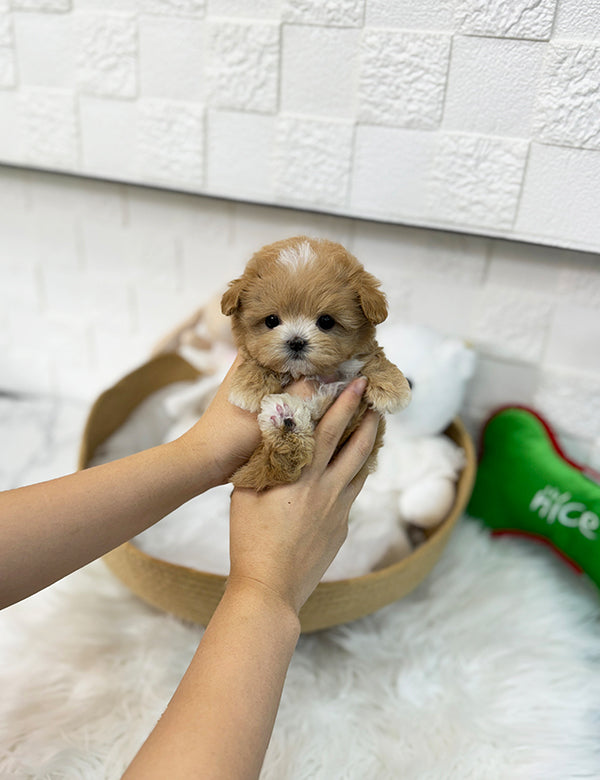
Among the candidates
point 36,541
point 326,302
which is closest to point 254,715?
point 36,541

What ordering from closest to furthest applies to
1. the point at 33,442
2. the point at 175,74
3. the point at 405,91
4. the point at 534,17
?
the point at 534,17
the point at 405,91
the point at 175,74
the point at 33,442

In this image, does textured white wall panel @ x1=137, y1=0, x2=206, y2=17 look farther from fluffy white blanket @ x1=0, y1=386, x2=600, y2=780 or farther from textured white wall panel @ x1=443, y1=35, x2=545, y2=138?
fluffy white blanket @ x1=0, y1=386, x2=600, y2=780

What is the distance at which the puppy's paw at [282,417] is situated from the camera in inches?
25.5

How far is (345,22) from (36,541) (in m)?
0.91

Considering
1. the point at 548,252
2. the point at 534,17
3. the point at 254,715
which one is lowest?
the point at 254,715

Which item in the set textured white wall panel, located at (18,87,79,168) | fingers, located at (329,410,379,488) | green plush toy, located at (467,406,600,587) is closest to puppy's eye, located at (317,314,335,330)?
fingers, located at (329,410,379,488)

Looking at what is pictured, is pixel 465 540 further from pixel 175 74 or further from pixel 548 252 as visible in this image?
pixel 175 74

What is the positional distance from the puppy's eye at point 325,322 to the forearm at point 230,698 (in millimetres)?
281

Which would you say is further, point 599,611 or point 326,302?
point 599,611

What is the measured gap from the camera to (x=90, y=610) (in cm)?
100

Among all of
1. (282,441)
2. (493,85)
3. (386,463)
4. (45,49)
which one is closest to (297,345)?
(282,441)

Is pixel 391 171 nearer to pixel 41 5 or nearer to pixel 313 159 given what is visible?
pixel 313 159

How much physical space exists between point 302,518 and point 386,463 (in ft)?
1.51

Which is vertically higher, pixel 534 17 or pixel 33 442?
pixel 534 17
